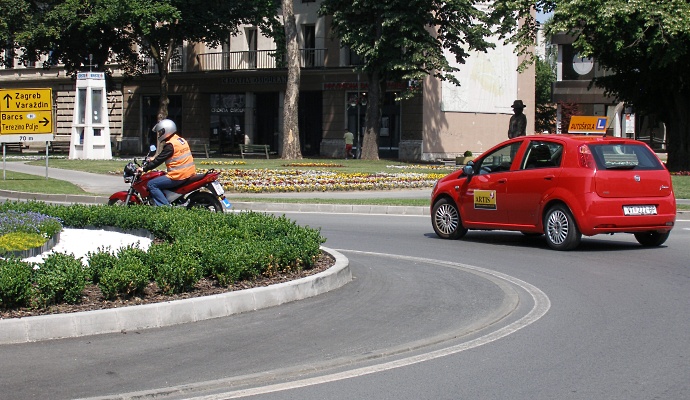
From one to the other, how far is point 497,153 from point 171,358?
29.5 ft

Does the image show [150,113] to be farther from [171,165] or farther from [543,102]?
[171,165]

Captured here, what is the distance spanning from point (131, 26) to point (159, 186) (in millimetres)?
39444

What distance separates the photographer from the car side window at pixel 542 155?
13711mm

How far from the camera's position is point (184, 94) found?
59.7 metres

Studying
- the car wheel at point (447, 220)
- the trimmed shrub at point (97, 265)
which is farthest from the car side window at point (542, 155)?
the trimmed shrub at point (97, 265)

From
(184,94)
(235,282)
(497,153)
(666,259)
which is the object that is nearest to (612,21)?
(497,153)

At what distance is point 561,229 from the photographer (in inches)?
532

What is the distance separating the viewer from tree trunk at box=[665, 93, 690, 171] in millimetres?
35812

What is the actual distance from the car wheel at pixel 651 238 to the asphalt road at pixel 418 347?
2449mm

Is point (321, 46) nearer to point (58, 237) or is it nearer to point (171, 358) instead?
point (58, 237)

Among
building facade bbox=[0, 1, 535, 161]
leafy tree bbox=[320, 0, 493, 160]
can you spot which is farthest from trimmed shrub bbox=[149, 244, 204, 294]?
building facade bbox=[0, 1, 535, 161]

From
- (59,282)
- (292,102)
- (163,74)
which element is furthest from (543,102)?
(59,282)

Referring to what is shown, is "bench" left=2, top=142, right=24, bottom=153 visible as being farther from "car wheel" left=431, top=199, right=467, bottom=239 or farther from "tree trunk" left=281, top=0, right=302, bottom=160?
"car wheel" left=431, top=199, right=467, bottom=239

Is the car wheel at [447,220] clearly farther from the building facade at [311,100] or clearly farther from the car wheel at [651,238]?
the building facade at [311,100]
